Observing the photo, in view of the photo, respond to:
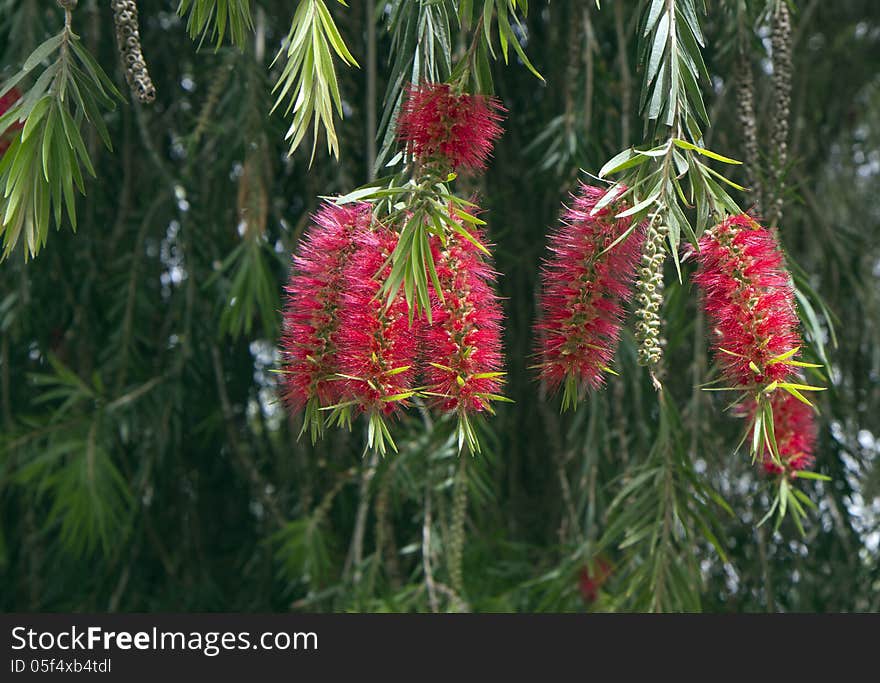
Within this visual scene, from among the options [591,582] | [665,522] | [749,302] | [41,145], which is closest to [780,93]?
[665,522]

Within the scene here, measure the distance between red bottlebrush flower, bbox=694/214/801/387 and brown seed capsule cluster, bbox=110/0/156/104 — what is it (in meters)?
0.62

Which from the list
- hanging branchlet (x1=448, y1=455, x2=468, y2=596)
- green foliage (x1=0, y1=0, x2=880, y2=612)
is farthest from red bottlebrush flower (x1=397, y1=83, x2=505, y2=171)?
hanging branchlet (x1=448, y1=455, x2=468, y2=596)

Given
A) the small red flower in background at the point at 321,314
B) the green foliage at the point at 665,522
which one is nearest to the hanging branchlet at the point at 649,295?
the small red flower in background at the point at 321,314

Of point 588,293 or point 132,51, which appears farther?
point 132,51

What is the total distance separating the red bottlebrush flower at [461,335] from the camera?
0.93m

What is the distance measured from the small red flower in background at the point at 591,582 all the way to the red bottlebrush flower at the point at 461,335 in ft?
3.62

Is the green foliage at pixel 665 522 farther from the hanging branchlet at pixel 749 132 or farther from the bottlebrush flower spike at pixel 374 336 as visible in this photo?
the bottlebrush flower spike at pixel 374 336

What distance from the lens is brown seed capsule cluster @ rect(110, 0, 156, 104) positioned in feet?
3.72

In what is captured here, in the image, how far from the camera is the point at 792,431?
53.4 inches

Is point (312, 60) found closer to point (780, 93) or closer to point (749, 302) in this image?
point (749, 302)

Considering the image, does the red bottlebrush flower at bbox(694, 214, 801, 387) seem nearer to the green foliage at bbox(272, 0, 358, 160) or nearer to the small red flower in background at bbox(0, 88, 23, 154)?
the green foliage at bbox(272, 0, 358, 160)

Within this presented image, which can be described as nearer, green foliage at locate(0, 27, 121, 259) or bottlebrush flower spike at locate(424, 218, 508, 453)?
bottlebrush flower spike at locate(424, 218, 508, 453)

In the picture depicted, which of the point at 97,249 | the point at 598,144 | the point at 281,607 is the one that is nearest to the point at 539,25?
the point at 598,144

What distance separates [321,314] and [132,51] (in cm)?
42
